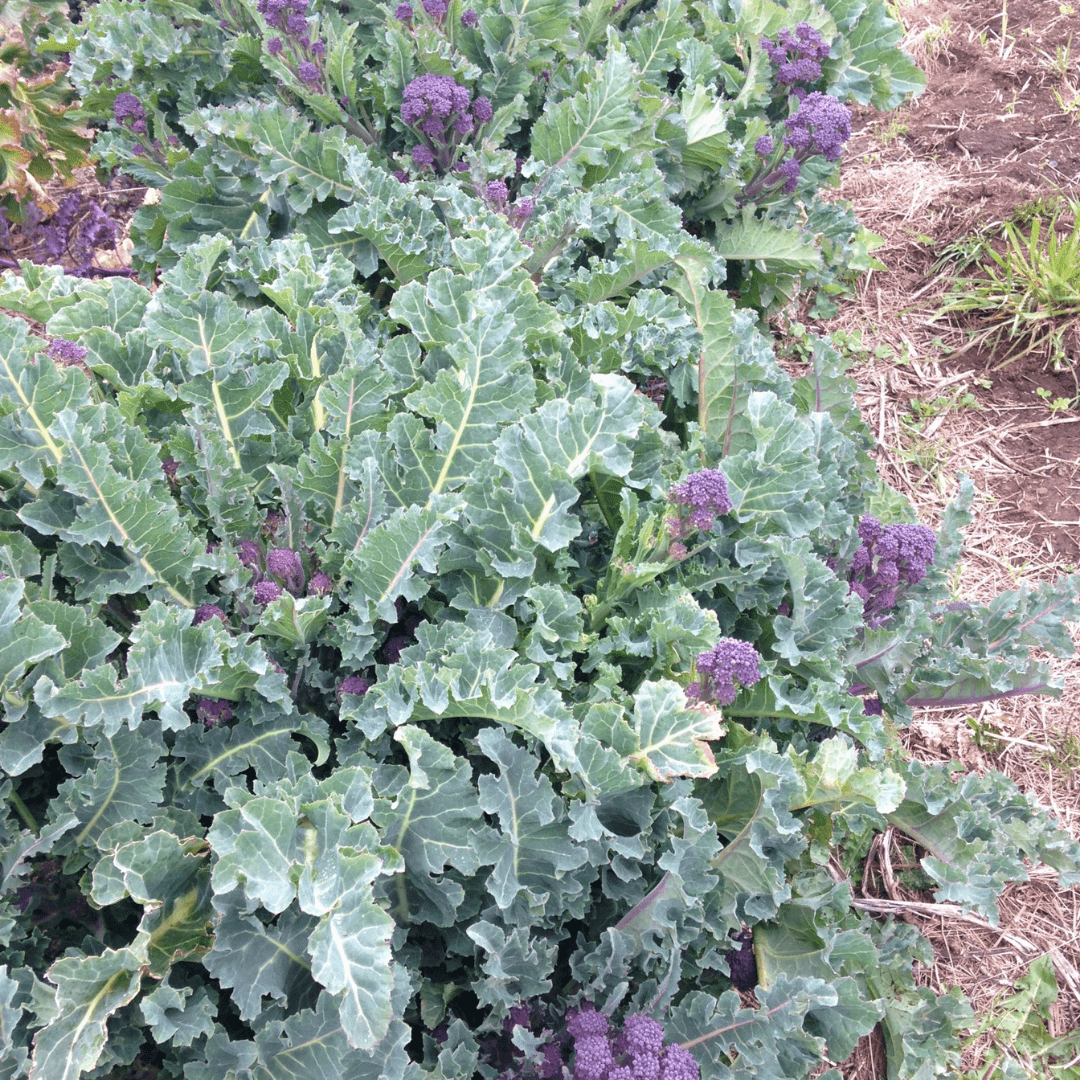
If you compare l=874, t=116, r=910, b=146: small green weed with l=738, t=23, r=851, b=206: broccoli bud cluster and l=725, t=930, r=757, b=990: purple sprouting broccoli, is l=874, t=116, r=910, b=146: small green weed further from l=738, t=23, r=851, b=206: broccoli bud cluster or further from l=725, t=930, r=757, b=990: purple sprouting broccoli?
l=725, t=930, r=757, b=990: purple sprouting broccoli

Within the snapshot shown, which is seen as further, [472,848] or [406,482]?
[406,482]

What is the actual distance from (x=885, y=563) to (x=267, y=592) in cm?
164

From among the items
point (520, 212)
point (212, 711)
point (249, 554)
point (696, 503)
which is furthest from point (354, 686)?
point (520, 212)

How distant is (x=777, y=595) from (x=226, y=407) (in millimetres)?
1563

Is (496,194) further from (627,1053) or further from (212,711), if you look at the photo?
(627,1053)

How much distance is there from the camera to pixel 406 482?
2.38m

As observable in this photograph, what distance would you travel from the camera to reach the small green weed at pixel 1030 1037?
2443mm

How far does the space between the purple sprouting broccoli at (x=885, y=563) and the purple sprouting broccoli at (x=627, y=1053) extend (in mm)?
1223

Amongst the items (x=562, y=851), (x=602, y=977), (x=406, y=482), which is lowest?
(x=602, y=977)

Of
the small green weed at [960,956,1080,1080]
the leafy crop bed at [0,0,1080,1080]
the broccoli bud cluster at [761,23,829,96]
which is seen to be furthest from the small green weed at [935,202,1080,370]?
the small green weed at [960,956,1080,1080]

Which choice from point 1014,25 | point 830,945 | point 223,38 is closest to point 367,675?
point 830,945

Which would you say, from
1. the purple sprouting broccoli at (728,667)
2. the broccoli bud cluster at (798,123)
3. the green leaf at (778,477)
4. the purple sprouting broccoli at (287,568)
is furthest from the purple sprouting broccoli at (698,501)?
the broccoli bud cluster at (798,123)

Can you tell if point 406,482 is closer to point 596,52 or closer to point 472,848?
point 472,848

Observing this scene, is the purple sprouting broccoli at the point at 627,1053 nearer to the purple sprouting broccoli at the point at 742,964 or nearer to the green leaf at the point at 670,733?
the purple sprouting broccoli at the point at 742,964
